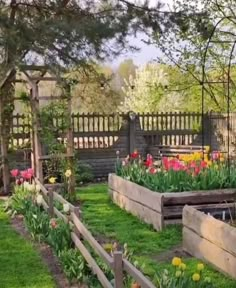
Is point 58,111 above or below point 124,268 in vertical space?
above

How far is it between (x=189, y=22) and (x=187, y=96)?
21.1 ft

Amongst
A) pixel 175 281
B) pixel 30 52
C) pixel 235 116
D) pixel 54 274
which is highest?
pixel 30 52

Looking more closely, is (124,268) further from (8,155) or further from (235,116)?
(235,116)

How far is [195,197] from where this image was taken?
6.16 meters

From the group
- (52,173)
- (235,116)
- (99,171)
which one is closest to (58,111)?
(52,173)

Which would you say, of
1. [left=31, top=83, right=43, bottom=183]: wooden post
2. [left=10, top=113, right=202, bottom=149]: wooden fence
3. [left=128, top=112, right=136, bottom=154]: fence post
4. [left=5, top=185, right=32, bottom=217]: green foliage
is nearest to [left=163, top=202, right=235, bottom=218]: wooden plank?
[left=5, top=185, right=32, bottom=217]: green foliage

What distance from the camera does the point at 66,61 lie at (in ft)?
23.9

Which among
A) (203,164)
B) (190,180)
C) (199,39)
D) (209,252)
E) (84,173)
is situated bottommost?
(209,252)

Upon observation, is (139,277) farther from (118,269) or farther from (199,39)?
(199,39)

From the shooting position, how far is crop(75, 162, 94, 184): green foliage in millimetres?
11152

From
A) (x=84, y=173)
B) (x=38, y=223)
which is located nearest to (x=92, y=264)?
(x=38, y=223)

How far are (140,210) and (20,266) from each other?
2263 mm

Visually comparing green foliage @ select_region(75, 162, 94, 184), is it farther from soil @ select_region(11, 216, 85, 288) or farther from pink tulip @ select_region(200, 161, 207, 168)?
soil @ select_region(11, 216, 85, 288)

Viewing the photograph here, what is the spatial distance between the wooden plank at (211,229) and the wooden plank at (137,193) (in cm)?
91
